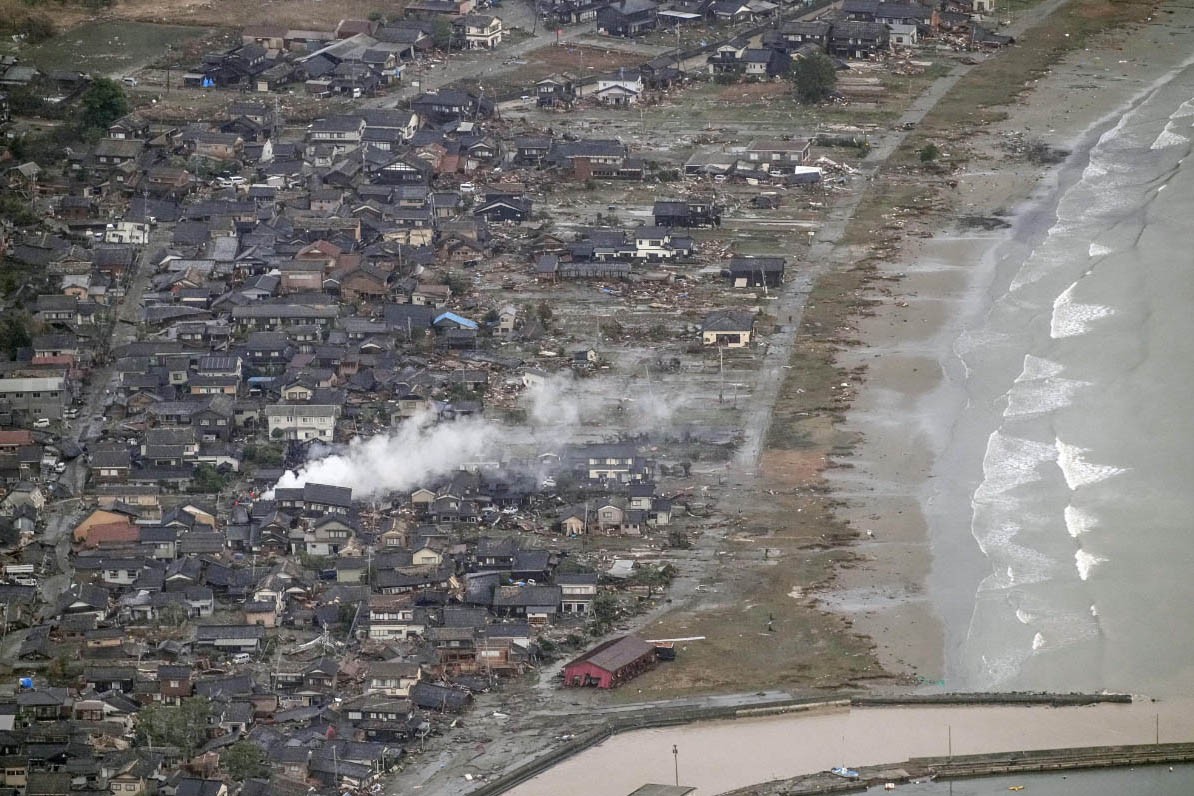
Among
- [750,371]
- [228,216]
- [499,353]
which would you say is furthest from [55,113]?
[750,371]

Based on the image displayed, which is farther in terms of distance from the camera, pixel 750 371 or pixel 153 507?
pixel 750 371

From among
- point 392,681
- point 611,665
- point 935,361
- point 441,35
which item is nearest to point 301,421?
point 392,681

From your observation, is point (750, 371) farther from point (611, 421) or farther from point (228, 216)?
point (228, 216)

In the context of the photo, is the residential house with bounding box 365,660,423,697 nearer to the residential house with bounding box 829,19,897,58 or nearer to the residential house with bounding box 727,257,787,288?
the residential house with bounding box 727,257,787,288

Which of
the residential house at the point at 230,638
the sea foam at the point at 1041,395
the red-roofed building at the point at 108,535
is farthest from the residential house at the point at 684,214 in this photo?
the residential house at the point at 230,638

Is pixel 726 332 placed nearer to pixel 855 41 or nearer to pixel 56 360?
pixel 56 360

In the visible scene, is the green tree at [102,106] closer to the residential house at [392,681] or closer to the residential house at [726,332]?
the residential house at [726,332]
